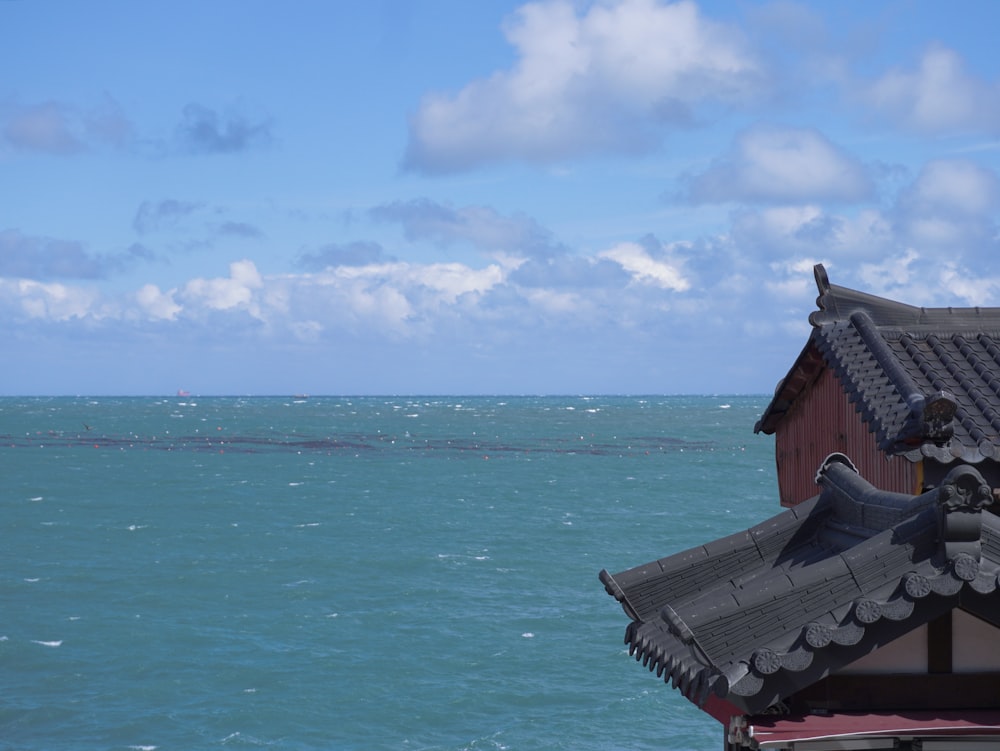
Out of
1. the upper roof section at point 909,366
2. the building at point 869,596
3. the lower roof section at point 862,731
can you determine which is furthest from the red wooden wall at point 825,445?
the lower roof section at point 862,731

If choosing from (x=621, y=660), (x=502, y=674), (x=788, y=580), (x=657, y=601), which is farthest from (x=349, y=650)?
(x=788, y=580)

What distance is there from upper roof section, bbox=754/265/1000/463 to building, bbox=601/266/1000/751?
1.0 inches

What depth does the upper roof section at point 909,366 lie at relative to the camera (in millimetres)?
8320

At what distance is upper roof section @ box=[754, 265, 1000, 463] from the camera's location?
8.32m

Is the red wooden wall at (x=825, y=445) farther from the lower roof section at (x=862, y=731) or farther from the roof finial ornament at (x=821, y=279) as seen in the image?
the lower roof section at (x=862, y=731)

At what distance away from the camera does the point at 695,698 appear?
7199 mm

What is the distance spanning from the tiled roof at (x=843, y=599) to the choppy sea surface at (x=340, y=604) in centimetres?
2207

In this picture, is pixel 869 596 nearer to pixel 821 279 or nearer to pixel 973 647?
pixel 973 647

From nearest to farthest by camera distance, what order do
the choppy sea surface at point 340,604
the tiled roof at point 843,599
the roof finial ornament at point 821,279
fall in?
1. the tiled roof at point 843,599
2. the roof finial ornament at point 821,279
3. the choppy sea surface at point 340,604

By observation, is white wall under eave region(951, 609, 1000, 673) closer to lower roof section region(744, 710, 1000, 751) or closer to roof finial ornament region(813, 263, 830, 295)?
lower roof section region(744, 710, 1000, 751)

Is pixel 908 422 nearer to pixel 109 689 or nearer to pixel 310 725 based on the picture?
pixel 310 725

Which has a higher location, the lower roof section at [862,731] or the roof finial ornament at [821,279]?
the roof finial ornament at [821,279]

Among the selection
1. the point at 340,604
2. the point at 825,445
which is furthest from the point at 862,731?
the point at 340,604

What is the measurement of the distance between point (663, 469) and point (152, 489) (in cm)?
4099
